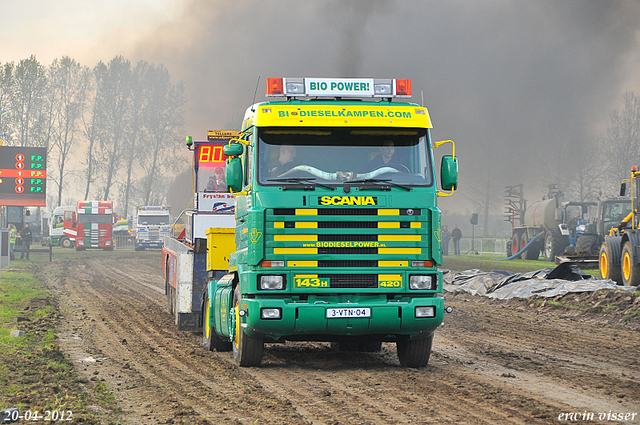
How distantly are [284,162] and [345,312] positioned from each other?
189 cm

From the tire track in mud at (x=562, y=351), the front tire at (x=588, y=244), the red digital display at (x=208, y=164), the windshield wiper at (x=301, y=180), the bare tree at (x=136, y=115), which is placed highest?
the bare tree at (x=136, y=115)

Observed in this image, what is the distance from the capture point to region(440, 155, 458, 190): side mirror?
354 inches

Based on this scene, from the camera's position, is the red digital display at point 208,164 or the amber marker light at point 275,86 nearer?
the amber marker light at point 275,86

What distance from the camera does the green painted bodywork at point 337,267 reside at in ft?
27.7

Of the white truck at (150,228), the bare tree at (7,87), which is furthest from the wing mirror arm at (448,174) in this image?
the bare tree at (7,87)

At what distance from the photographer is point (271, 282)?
8492 millimetres

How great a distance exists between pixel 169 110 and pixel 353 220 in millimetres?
67825

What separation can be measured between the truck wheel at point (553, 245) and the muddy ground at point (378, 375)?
23200mm

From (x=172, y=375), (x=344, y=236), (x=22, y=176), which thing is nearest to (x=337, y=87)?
(x=344, y=236)

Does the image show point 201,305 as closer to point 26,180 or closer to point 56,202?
point 26,180

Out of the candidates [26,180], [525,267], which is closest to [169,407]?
[26,180]

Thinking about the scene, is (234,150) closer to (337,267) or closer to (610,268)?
(337,267)

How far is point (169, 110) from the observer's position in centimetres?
7375

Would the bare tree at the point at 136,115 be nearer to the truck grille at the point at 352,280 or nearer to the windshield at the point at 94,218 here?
the windshield at the point at 94,218
